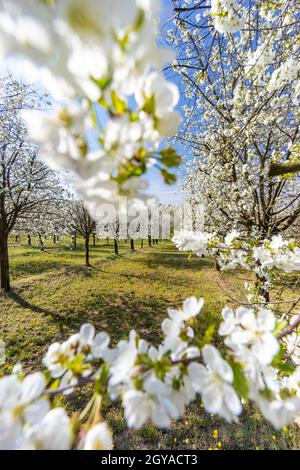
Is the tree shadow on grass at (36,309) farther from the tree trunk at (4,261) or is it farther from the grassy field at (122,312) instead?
the tree trunk at (4,261)

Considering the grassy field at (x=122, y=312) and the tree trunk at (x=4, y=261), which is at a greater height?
the tree trunk at (x=4, y=261)

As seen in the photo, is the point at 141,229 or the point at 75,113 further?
the point at 141,229

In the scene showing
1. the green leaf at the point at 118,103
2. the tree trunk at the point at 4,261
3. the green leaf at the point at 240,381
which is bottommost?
the tree trunk at the point at 4,261

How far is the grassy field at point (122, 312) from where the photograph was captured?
2531 mm

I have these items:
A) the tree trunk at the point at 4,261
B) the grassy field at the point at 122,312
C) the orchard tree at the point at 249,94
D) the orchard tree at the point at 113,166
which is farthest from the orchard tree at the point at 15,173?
the orchard tree at the point at 113,166

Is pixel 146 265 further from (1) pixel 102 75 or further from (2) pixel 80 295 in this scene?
(1) pixel 102 75

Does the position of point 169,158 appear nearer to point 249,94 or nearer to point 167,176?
point 167,176

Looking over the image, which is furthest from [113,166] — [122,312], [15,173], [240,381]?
[15,173]

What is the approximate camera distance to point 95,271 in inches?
423

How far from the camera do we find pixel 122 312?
6191 millimetres

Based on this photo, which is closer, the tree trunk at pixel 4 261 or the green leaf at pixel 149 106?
the green leaf at pixel 149 106

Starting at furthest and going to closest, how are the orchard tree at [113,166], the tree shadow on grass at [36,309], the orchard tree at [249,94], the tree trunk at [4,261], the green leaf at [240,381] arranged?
the tree trunk at [4,261]
the tree shadow on grass at [36,309]
the orchard tree at [249,94]
the green leaf at [240,381]
the orchard tree at [113,166]
